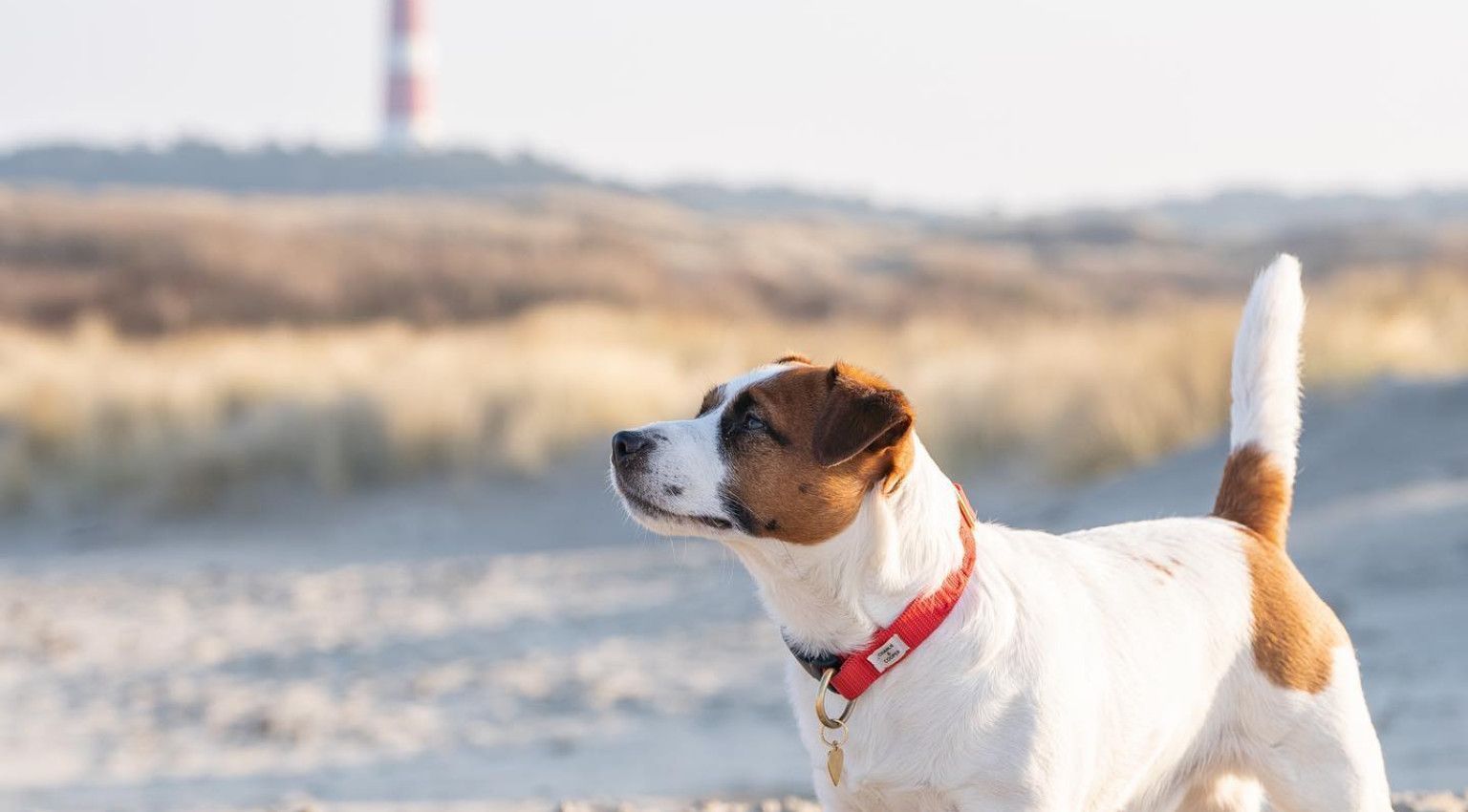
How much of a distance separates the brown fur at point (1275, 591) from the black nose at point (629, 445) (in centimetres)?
146

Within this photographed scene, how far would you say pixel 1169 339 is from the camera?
14570 mm

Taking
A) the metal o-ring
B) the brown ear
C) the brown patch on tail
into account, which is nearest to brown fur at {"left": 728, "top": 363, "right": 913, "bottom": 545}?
the brown ear

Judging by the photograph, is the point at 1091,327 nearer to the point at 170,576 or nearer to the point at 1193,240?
the point at 170,576

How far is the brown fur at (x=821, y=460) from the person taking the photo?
3455 mm

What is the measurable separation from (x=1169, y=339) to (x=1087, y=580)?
36.8 feet

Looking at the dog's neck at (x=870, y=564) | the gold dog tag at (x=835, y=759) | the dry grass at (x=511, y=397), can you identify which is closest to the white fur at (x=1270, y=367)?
the dog's neck at (x=870, y=564)

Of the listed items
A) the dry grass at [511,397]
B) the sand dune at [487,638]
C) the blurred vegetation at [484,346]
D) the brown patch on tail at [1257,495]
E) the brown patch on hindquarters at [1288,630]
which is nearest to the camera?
the brown patch on hindquarters at [1288,630]

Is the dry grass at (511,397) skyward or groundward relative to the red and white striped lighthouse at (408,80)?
skyward

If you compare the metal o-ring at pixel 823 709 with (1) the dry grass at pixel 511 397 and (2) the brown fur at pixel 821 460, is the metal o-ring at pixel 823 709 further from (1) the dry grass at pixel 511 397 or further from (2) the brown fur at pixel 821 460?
(1) the dry grass at pixel 511 397

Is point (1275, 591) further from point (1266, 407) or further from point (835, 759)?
point (835, 759)

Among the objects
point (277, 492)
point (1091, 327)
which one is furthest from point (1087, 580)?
point (1091, 327)

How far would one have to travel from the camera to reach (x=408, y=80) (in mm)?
62938

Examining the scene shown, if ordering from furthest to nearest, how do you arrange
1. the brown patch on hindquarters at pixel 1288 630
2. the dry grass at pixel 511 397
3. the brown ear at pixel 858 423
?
the dry grass at pixel 511 397 < the brown patch on hindquarters at pixel 1288 630 < the brown ear at pixel 858 423

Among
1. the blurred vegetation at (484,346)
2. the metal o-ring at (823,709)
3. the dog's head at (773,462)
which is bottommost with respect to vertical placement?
the blurred vegetation at (484,346)
